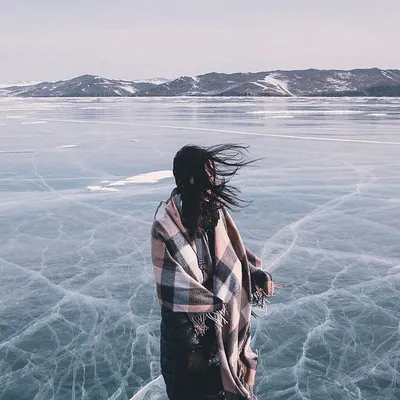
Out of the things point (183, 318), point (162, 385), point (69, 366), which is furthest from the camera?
point (69, 366)

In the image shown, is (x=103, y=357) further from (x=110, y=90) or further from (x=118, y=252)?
(x=110, y=90)

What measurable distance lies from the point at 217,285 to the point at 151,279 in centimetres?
300

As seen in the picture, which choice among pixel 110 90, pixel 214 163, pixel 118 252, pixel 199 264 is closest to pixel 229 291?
pixel 199 264

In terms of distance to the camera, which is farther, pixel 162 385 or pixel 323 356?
pixel 323 356

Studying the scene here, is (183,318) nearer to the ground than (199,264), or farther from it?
nearer to the ground

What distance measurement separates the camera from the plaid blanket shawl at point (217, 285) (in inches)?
74.9

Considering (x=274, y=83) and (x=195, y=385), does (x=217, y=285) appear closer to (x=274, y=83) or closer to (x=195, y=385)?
(x=195, y=385)

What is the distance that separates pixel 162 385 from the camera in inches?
126

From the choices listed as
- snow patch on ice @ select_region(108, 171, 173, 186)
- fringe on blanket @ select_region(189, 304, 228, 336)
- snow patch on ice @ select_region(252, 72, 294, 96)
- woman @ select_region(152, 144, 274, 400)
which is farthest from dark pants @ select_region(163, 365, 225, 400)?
snow patch on ice @ select_region(252, 72, 294, 96)

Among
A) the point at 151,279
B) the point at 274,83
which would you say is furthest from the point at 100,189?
the point at 274,83

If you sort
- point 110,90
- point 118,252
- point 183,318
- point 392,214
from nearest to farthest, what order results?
point 183,318
point 118,252
point 392,214
point 110,90

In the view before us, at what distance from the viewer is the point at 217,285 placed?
198cm

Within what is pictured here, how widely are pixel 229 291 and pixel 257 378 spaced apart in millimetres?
1507

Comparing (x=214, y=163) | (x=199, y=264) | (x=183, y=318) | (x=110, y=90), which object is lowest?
(x=110, y=90)
